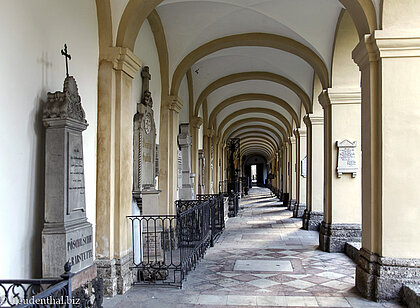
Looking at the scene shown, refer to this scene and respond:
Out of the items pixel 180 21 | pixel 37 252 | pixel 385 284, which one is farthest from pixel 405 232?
pixel 180 21

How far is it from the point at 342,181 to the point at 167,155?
148 inches

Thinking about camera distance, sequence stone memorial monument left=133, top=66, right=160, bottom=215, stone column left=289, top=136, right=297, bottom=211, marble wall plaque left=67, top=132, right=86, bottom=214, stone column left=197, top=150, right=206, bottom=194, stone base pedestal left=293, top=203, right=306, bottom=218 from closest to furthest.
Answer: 1. marble wall plaque left=67, top=132, right=86, bottom=214
2. stone memorial monument left=133, top=66, right=160, bottom=215
3. stone column left=197, top=150, right=206, bottom=194
4. stone base pedestal left=293, top=203, right=306, bottom=218
5. stone column left=289, top=136, right=297, bottom=211

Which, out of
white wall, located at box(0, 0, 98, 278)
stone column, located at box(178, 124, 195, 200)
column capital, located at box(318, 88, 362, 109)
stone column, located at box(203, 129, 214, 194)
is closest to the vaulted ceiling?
column capital, located at box(318, 88, 362, 109)

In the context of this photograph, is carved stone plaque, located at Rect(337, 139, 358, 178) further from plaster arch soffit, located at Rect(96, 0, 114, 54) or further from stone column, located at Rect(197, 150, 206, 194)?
stone column, located at Rect(197, 150, 206, 194)

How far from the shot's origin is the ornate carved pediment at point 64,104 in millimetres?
4000

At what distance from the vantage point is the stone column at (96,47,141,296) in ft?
17.9

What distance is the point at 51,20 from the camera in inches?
176

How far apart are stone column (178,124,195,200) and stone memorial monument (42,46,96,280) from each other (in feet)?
22.6

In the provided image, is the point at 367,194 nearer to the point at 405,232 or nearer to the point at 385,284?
the point at 405,232

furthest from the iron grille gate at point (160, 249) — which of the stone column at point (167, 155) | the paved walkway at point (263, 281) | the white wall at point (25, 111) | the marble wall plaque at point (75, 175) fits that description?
the white wall at point (25, 111)

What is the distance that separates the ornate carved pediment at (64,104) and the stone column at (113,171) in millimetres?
1272

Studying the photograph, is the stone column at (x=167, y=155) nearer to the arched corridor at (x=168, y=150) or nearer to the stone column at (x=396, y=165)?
the arched corridor at (x=168, y=150)

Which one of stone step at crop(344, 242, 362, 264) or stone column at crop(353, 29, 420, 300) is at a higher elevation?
stone column at crop(353, 29, 420, 300)

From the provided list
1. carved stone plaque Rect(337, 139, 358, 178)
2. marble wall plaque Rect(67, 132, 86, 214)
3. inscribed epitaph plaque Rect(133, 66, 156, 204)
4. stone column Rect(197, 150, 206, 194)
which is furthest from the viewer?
stone column Rect(197, 150, 206, 194)
